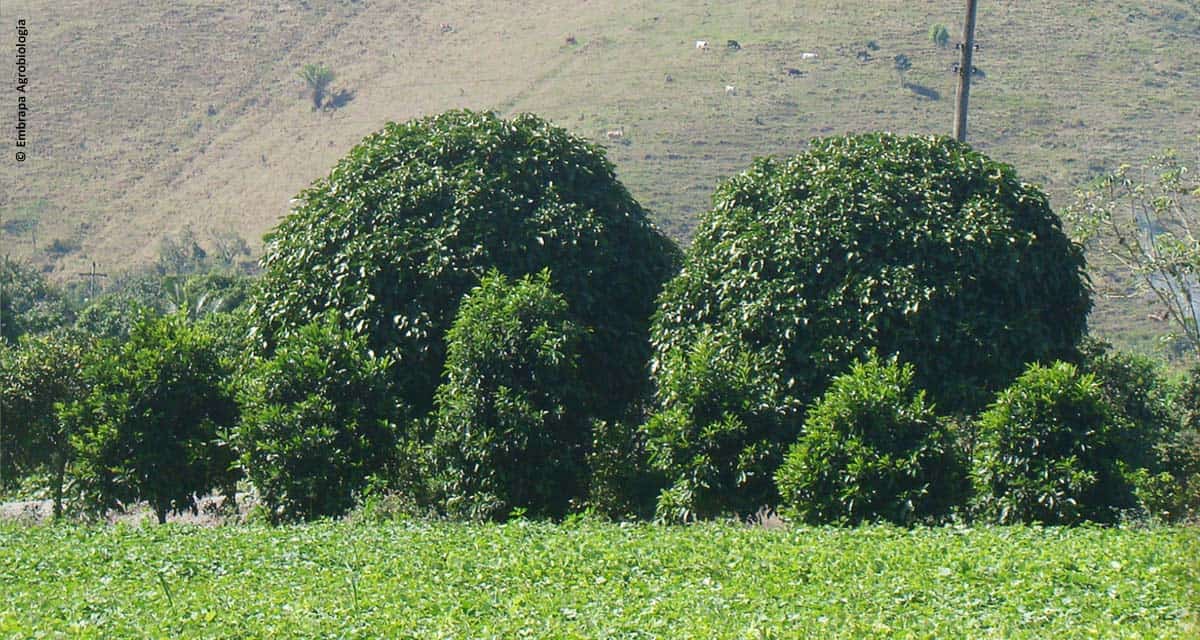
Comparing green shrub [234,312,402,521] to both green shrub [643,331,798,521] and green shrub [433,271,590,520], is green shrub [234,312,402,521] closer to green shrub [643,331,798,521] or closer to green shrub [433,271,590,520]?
green shrub [433,271,590,520]

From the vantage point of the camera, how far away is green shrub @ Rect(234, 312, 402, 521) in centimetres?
1380

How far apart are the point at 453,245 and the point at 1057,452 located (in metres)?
7.19

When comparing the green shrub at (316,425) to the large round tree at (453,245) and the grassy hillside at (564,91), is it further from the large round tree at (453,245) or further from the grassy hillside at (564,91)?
the grassy hillside at (564,91)

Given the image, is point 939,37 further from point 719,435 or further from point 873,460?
point 873,460

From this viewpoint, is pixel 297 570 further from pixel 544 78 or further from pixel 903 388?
pixel 544 78

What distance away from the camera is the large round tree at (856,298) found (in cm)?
1335

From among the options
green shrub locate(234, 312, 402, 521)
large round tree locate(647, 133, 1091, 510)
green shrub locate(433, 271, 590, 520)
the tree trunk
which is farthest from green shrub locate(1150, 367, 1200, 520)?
the tree trunk

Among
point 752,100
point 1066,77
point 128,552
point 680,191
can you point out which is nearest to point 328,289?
point 128,552

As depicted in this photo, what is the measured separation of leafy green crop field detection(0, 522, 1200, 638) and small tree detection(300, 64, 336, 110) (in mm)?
66893

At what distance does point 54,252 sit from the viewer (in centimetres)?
6059

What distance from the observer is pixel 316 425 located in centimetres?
1388

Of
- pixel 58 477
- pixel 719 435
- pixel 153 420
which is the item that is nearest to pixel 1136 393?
pixel 719 435

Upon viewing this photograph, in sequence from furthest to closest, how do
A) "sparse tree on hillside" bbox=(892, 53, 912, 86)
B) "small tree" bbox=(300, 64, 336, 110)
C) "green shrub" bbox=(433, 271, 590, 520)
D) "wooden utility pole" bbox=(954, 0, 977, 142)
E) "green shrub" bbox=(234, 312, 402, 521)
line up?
"small tree" bbox=(300, 64, 336, 110), "sparse tree on hillside" bbox=(892, 53, 912, 86), "wooden utility pole" bbox=(954, 0, 977, 142), "green shrub" bbox=(234, 312, 402, 521), "green shrub" bbox=(433, 271, 590, 520)

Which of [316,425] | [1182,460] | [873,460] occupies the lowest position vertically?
[1182,460]
